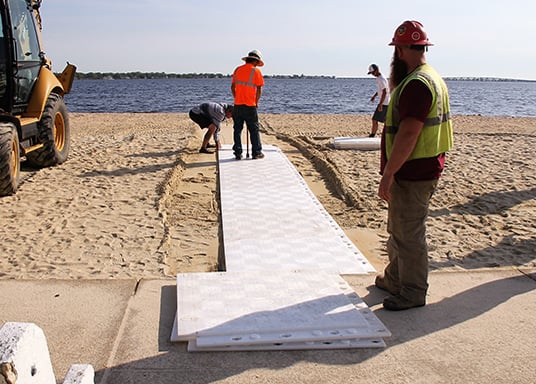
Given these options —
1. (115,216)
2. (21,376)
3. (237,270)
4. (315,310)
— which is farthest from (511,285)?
(115,216)

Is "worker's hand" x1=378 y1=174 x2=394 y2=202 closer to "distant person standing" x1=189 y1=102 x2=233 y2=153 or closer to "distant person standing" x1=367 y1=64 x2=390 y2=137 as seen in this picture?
"distant person standing" x1=189 y1=102 x2=233 y2=153

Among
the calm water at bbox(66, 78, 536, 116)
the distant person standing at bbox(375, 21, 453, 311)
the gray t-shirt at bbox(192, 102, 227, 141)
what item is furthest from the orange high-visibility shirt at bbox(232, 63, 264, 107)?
the calm water at bbox(66, 78, 536, 116)

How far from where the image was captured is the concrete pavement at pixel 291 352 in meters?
2.96

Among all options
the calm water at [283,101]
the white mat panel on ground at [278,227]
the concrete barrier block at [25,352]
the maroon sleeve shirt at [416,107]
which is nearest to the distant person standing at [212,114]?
the white mat panel on ground at [278,227]

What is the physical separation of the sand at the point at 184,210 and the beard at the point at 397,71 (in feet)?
6.37

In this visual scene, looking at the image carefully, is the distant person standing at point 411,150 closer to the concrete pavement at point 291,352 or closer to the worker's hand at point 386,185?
the worker's hand at point 386,185

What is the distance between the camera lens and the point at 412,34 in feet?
11.5

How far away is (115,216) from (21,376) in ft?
15.1

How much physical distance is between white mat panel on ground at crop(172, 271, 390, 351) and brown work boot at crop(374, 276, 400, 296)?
0.83ft

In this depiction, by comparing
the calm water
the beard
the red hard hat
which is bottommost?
the calm water

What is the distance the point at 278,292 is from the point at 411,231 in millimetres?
1002

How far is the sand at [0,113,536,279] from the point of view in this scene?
509cm

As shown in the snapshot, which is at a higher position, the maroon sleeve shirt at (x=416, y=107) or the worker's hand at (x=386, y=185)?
the maroon sleeve shirt at (x=416, y=107)

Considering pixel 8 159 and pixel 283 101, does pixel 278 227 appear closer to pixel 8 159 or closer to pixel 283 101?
pixel 8 159
